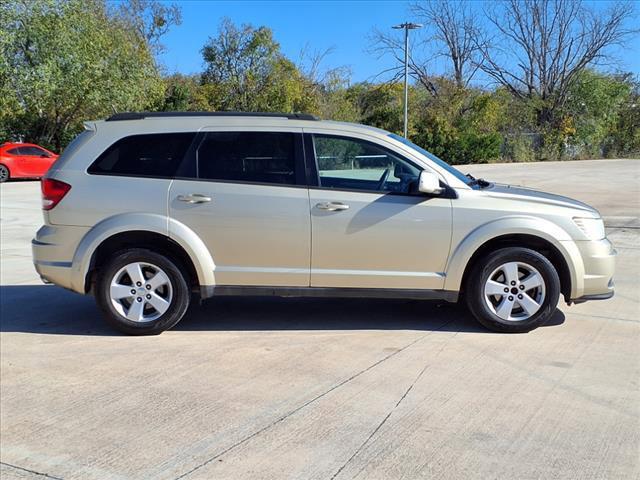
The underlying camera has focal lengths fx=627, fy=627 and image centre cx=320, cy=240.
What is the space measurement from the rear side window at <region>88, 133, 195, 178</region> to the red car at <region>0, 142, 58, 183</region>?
69.5 feet

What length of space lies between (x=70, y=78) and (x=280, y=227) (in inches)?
1022

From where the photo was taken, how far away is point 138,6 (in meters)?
47.8

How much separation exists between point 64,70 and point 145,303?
2575 centimetres

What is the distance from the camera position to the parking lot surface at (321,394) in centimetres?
329

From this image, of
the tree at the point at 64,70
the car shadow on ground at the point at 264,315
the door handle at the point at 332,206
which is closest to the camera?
the door handle at the point at 332,206

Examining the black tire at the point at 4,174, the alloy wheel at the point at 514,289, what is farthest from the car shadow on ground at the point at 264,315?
the black tire at the point at 4,174

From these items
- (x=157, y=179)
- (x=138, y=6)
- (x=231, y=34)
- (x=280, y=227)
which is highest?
(x=138, y=6)

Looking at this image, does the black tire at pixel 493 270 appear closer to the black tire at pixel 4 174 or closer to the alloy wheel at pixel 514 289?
the alloy wheel at pixel 514 289

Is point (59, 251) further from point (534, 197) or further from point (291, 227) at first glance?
point (534, 197)

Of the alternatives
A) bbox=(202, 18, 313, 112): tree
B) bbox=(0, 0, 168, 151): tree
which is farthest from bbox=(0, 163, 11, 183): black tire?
bbox=(202, 18, 313, 112): tree

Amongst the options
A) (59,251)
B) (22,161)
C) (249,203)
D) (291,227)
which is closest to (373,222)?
(291,227)

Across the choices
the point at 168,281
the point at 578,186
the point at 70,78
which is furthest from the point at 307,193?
the point at 70,78

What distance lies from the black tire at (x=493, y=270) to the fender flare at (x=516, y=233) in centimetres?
13

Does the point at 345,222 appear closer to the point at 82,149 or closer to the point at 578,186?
the point at 82,149
